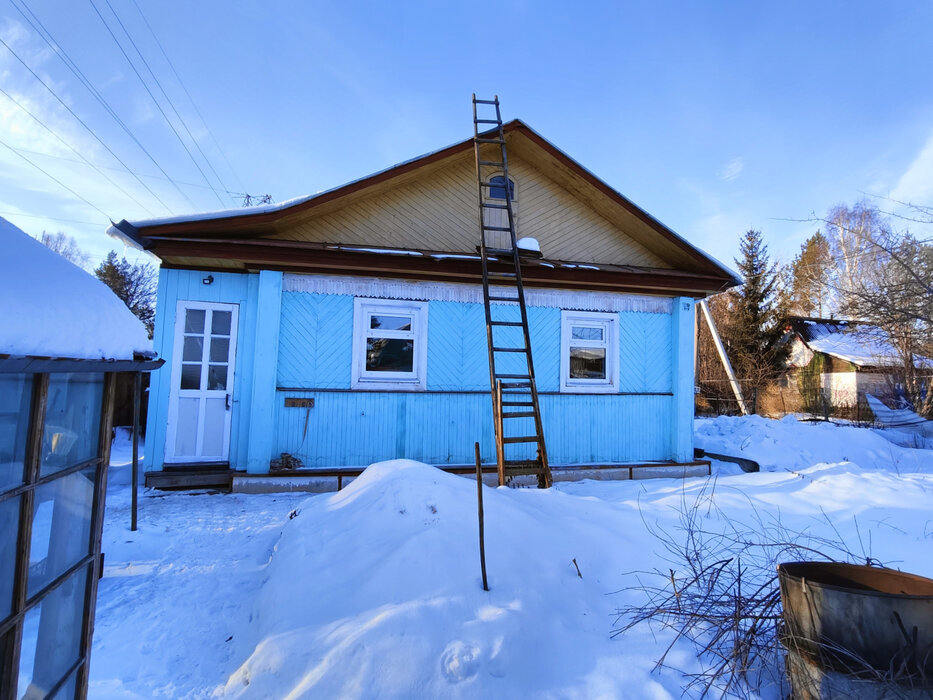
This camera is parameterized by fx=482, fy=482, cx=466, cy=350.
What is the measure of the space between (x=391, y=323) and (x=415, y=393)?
1061 mm

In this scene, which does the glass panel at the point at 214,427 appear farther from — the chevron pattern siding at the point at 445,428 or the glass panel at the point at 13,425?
the glass panel at the point at 13,425

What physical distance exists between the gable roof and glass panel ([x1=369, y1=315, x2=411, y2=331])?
0.72 m

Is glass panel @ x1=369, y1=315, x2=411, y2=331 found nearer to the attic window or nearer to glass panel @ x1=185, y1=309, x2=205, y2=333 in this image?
glass panel @ x1=185, y1=309, x2=205, y2=333

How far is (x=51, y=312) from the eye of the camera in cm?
145

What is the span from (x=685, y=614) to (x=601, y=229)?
6.66m

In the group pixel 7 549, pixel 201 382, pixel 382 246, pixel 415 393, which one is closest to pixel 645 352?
pixel 415 393

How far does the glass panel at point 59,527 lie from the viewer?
5.50ft

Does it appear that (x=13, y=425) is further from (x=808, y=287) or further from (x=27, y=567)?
(x=808, y=287)

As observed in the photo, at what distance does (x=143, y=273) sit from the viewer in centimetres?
2130

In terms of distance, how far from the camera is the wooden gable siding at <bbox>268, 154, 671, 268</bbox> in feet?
22.9

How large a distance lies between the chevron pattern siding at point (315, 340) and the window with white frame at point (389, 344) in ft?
0.50

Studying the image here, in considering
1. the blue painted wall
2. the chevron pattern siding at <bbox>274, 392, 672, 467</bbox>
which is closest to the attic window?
the blue painted wall

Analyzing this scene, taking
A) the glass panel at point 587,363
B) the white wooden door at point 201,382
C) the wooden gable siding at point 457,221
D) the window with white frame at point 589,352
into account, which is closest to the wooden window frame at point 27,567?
the white wooden door at point 201,382

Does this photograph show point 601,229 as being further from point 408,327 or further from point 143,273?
point 143,273
